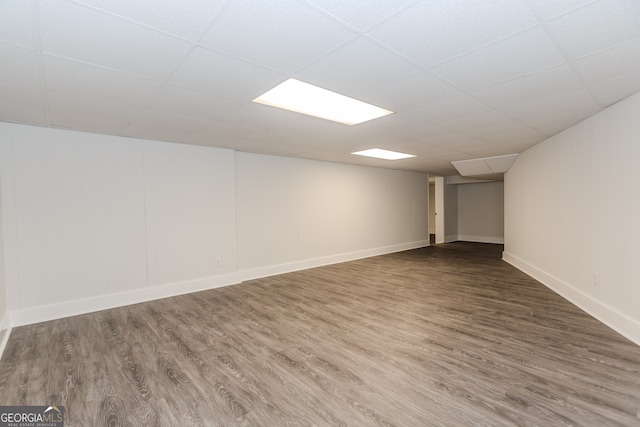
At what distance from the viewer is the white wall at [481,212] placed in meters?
9.77

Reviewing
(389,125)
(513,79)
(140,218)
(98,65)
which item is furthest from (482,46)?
(140,218)

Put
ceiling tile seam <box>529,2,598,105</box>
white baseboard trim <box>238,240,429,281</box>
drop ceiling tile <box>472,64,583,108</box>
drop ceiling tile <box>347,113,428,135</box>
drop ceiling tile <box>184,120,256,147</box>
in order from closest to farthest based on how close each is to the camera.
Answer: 1. ceiling tile seam <box>529,2,598,105</box>
2. drop ceiling tile <box>472,64,583,108</box>
3. drop ceiling tile <box>347,113,428,135</box>
4. drop ceiling tile <box>184,120,256,147</box>
5. white baseboard trim <box>238,240,429,281</box>

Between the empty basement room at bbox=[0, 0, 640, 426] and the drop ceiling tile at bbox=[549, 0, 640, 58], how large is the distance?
2cm

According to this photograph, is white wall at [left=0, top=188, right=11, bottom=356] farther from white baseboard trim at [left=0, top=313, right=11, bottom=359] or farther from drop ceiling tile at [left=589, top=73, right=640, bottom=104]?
drop ceiling tile at [left=589, top=73, right=640, bottom=104]

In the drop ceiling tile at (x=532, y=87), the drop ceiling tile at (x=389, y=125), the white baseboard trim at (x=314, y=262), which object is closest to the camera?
the drop ceiling tile at (x=532, y=87)

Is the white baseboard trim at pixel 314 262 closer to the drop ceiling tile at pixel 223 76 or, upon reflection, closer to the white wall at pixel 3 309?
the white wall at pixel 3 309

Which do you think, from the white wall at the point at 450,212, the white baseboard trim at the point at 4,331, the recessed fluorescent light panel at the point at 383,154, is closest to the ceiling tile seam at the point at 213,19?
the white baseboard trim at the point at 4,331

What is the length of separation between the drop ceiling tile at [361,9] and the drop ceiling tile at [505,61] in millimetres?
760

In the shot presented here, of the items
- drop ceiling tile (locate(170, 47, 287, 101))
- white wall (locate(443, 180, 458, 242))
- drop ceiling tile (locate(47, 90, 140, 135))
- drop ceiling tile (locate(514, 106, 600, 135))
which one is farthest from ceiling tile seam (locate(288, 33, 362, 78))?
white wall (locate(443, 180, 458, 242))

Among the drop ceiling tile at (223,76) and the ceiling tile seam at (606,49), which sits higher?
the drop ceiling tile at (223,76)

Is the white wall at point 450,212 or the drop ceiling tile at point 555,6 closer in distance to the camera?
the drop ceiling tile at point 555,6

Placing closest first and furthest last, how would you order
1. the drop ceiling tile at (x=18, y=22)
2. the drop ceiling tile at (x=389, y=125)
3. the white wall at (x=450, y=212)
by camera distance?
the drop ceiling tile at (x=18, y=22) < the drop ceiling tile at (x=389, y=125) < the white wall at (x=450, y=212)

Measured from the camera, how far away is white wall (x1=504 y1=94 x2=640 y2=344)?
2711 mm

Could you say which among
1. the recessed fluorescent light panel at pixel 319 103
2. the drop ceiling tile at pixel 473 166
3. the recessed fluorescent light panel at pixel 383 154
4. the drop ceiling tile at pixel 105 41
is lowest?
the drop ceiling tile at pixel 473 166
